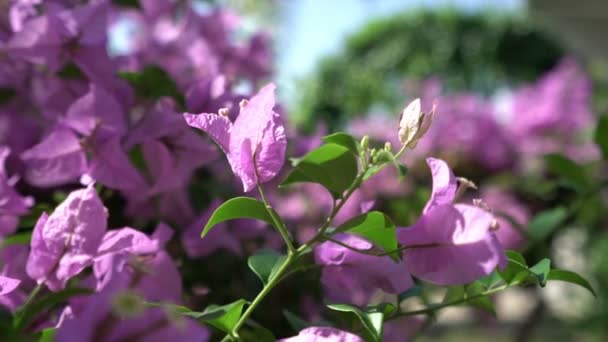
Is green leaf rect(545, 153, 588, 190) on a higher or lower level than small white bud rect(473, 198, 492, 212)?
lower

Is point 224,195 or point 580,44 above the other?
point 224,195

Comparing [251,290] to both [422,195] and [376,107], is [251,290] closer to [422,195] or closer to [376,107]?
[422,195]

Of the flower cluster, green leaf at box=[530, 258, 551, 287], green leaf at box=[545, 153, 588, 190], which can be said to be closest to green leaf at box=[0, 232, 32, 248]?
the flower cluster

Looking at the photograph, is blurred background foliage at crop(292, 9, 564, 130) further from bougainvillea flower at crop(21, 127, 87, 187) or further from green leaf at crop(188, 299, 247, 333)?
green leaf at crop(188, 299, 247, 333)

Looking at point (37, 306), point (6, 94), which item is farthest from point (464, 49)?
point (37, 306)

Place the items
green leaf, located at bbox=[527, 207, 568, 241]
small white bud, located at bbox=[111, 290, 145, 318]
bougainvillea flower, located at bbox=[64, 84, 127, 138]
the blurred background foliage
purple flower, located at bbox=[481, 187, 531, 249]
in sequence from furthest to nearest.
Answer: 1. the blurred background foliage
2. purple flower, located at bbox=[481, 187, 531, 249]
3. green leaf, located at bbox=[527, 207, 568, 241]
4. bougainvillea flower, located at bbox=[64, 84, 127, 138]
5. small white bud, located at bbox=[111, 290, 145, 318]

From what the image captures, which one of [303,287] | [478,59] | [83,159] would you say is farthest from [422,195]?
[478,59]
